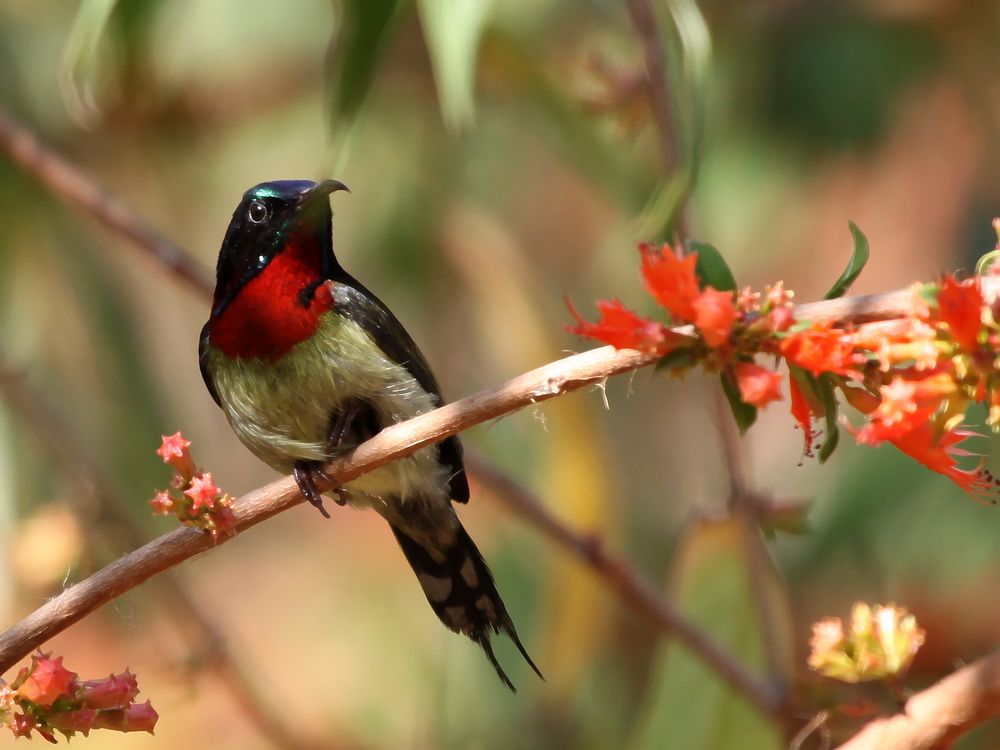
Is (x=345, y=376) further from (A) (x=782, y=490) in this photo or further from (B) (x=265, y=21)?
(A) (x=782, y=490)

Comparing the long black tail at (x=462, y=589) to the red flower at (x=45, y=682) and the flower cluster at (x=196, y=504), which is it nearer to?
the flower cluster at (x=196, y=504)

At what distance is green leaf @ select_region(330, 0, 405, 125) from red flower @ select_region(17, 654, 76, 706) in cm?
128

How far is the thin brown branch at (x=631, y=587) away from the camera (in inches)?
115

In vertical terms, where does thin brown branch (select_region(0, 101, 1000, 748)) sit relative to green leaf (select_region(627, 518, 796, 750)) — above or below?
above

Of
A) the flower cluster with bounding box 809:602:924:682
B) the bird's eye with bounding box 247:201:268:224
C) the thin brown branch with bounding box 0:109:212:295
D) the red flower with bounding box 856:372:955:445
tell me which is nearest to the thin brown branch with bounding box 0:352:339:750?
the thin brown branch with bounding box 0:109:212:295

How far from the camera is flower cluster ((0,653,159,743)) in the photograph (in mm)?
1638

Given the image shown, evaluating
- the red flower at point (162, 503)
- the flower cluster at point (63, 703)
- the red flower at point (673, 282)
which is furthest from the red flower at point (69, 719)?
the red flower at point (673, 282)

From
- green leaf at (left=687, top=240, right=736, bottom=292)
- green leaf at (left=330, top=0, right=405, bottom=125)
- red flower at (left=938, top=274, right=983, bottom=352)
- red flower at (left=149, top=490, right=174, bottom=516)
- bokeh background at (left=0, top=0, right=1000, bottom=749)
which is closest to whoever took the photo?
red flower at (left=938, top=274, right=983, bottom=352)

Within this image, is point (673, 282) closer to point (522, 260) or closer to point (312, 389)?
point (312, 389)

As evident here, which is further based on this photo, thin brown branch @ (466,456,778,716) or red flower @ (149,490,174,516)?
thin brown branch @ (466,456,778,716)

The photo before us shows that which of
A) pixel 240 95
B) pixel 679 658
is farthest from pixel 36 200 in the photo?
pixel 679 658

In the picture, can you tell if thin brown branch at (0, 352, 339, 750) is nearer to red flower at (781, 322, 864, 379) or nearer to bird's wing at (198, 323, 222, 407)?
bird's wing at (198, 323, 222, 407)

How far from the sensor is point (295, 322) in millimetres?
2711

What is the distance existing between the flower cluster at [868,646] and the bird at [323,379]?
0.87m
